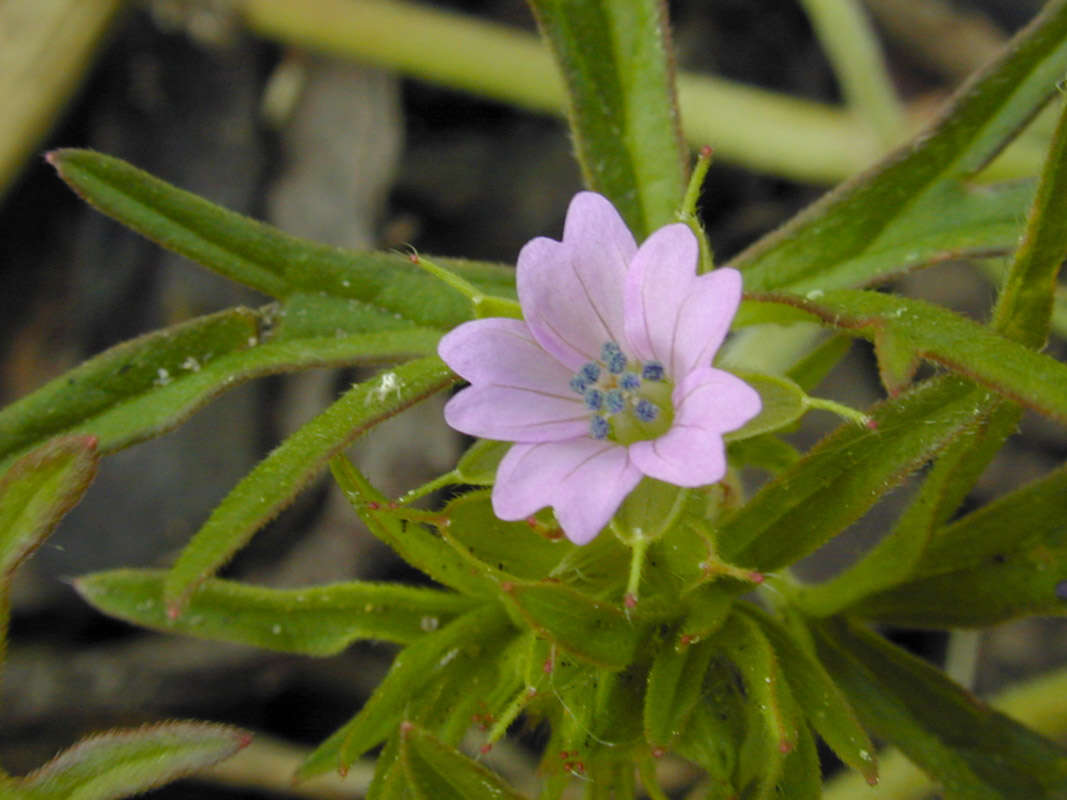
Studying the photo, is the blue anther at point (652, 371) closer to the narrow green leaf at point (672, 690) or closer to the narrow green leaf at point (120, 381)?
the narrow green leaf at point (672, 690)

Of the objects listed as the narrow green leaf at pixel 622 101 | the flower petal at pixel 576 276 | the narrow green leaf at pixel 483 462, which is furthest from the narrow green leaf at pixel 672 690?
the narrow green leaf at pixel 622 101

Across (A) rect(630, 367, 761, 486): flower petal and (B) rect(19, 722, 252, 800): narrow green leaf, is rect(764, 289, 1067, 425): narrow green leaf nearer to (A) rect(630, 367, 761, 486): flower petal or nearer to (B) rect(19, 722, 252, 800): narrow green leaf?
(A) rect(630, 367, 761, 486): flower petal

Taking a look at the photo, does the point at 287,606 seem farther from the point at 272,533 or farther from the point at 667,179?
the point at 272,533

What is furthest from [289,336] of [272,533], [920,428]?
[272,533]

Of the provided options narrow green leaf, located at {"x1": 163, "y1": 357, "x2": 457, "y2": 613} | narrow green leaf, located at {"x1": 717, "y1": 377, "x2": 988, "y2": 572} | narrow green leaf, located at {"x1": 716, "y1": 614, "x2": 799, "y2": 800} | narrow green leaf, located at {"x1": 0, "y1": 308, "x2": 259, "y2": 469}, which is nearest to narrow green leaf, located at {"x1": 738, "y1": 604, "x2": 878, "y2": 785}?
narrow green leaf, located at {"x1": 716, "y1": 614, "x2": 799, "y2": 800}

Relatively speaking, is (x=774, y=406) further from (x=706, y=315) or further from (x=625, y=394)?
(x=625, y=394)

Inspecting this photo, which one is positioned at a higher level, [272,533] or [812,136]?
[812,136]

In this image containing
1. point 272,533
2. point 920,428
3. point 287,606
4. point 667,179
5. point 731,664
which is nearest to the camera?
point 920,428
